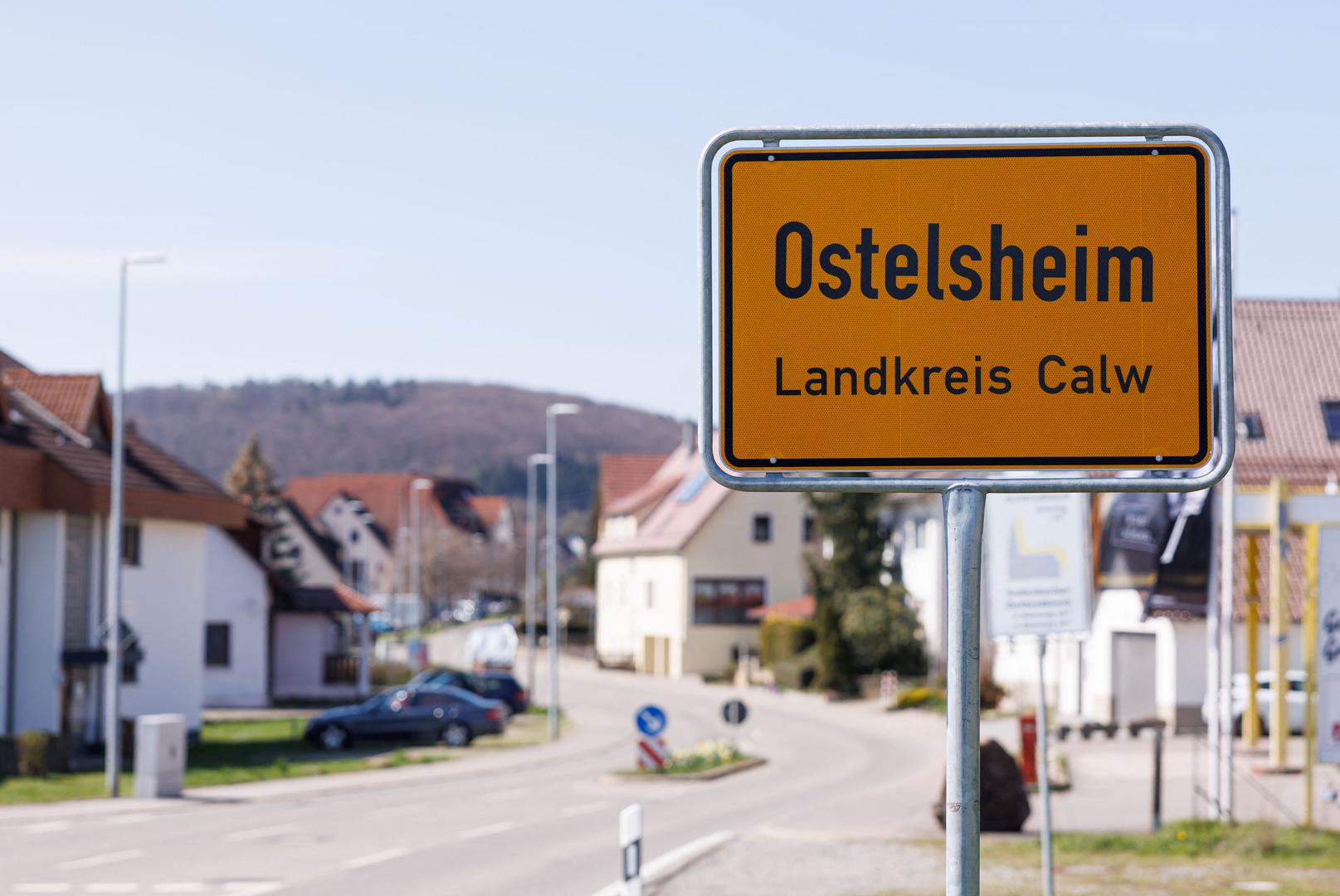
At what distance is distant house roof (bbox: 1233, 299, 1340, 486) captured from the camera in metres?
45.0

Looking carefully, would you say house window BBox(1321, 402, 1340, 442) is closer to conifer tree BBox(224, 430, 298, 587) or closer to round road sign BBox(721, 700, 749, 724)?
round road sign BBox(721, 700, 749, 724)

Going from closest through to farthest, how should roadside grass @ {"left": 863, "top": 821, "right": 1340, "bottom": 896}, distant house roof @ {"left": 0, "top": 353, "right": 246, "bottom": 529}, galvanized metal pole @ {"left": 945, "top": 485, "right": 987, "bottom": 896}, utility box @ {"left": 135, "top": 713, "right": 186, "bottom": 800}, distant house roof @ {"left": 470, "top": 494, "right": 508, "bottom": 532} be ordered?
galvanized metal pole @ {"left": 945, "top": 485, "right": 987, "bottom": 896} → roadside grass @ {"left": 863, "top": 821, "right": 1340, "bottom": 896} → utility box @ {"left": 135, "top": 713, "right": 186, "bottom": 800} → distant house roof @ {"left": 0, "top": 353, "right": 246, "bottom": 529} → distant house roof @ {"left": 470, "top": 494, "right": 508, "bottom": 532}

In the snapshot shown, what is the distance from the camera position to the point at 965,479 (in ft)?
12.0

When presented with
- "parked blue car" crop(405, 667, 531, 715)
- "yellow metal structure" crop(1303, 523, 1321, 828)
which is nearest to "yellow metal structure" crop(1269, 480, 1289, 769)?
"yellow metal structure" crop(1303, 523, 1321, 828)

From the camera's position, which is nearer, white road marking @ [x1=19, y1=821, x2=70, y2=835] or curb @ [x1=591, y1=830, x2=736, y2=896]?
curb @ [x1=591, y1=830, x2=736, y2=896]

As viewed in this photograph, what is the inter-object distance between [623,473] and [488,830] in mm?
69953

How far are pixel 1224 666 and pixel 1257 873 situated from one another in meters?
6.81

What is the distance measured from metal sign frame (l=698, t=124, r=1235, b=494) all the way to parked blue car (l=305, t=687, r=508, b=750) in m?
37.8

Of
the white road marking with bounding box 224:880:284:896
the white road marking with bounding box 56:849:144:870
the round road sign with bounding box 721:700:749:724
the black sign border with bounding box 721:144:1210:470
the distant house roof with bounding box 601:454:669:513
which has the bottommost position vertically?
the white road marking with bounding box 56:849:144:870

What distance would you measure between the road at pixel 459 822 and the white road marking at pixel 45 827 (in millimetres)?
23

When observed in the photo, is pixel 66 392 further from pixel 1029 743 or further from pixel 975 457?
pixel 975 457

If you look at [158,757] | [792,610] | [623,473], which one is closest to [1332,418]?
[792,610]

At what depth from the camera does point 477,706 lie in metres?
42.1

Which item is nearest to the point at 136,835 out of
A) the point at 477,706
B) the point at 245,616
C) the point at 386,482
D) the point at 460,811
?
the point at 460,811
